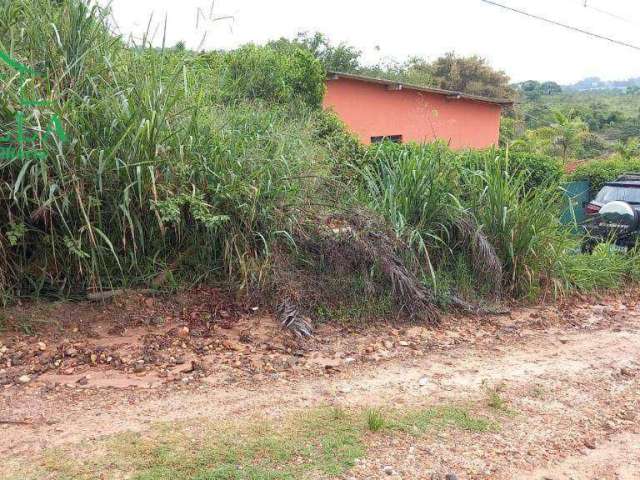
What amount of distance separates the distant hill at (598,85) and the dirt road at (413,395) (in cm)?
5535

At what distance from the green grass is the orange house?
8.83 metres

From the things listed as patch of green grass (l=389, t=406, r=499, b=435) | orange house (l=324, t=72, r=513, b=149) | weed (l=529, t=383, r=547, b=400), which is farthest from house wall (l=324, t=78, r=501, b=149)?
patch of green grass (l=389, t=406, r=499, b=435)

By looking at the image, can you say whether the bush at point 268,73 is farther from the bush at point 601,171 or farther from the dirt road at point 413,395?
the bush at point 601,171

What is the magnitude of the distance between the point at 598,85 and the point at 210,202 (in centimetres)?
6111

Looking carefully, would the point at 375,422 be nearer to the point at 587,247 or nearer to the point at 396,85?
the point at 587,247

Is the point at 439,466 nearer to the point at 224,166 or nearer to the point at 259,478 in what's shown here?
the point at 259,478

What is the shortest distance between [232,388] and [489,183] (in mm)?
3655

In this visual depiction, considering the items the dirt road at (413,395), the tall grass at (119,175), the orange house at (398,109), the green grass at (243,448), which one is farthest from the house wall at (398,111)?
the green grass at (243,448)

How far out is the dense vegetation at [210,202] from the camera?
4.07 metres

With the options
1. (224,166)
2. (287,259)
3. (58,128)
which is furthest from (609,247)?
(58,128)

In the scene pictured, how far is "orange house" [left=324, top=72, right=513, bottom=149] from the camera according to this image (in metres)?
12.8

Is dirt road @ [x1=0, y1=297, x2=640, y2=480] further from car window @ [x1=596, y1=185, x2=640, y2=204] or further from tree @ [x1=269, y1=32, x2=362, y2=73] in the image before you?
tree @ [x1=269, y1=32, x2=362, y2=73]

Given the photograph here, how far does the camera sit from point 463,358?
14.7 feet

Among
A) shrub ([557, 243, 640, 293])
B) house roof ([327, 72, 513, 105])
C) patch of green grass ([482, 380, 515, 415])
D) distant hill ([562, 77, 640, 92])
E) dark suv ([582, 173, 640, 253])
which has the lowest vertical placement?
patch of green grass ([482, 380, 515, 415])
